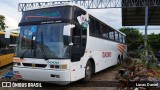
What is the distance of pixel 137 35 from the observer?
180 ft

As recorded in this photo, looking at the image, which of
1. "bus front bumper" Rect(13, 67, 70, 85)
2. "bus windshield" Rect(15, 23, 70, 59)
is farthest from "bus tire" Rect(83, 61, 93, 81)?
"bus windshield" Rect(15, 23, 70, 59)

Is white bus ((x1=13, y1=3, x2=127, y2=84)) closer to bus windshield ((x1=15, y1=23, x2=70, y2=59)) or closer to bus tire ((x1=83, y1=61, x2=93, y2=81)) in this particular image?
bus windshield ((x1=15, y1=23, x2=70, y2=59))

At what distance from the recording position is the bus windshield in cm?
781

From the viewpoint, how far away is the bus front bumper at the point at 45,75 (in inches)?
305

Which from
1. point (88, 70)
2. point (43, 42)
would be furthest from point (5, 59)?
point (43, 42)

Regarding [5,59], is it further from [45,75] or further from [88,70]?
[45,75]

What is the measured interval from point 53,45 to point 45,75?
105cm

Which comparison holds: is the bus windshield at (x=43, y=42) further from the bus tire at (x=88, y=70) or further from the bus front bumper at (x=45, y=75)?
the bus tire at (x=88, y=70)

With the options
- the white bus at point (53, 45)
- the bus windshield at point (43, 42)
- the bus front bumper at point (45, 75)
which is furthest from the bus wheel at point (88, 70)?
the bus windshield at point (43, 42)

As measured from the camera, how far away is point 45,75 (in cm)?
793

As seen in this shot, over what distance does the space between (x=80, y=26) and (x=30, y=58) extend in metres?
2.23

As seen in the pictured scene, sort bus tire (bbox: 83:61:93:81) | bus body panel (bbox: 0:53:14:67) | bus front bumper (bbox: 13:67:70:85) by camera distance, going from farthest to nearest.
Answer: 1. bus body panel (bbox: 0:53:14:67)
2. bus tire (bbox: 83:61:93:81)
3. bus front bumper (bbox: 13:67:70:85)

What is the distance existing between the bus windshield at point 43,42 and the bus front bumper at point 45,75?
48cm

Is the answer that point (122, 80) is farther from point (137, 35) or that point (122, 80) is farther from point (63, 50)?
point (137, 35)
